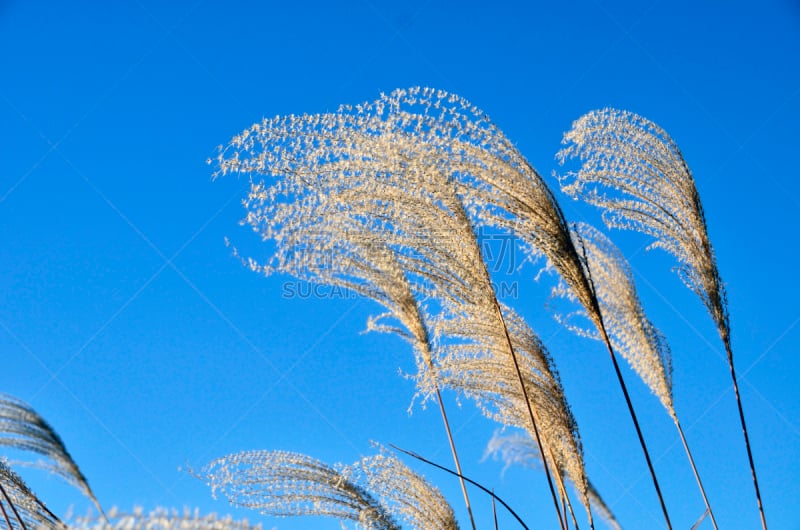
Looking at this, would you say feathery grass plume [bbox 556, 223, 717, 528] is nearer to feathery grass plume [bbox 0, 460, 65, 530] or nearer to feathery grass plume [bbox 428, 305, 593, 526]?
feathery grass plume [bbox 428, 305, 593, 526]

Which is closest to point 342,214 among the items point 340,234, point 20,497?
point 340,234

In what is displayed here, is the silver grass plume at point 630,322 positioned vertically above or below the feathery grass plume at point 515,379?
above

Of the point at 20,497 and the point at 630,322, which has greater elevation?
the point at 630,322

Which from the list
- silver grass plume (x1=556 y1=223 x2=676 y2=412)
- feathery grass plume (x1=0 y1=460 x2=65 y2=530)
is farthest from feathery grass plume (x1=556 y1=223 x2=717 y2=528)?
feathery grass plume (x1=0 y1=460 x2=65 y2=530)

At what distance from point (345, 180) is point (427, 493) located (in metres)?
1.54

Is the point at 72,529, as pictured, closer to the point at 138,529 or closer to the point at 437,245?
the point at 138,529

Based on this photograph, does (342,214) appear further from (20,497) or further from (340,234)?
(20,497)

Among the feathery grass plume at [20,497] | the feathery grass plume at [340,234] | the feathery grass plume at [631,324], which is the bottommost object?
the feathery grass plume at [20,497]

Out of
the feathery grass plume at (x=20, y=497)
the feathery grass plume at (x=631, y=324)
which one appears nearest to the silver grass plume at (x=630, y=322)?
the feathery grass plume at (x=631, y=324)

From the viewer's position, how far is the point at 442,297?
2.79 m

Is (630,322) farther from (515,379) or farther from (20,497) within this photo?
(20,497)

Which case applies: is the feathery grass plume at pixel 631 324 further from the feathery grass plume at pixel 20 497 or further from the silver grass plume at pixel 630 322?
the feathery grass plume at pixel 20 497

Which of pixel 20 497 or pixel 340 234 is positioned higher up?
pixel 340 234

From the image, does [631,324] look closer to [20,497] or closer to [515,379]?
A: [515,379]
